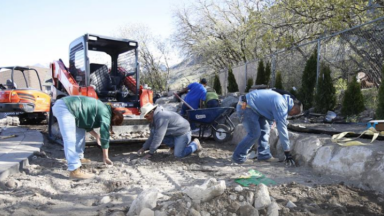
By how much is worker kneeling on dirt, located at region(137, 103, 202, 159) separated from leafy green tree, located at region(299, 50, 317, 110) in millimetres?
4542

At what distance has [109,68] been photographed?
8312 mm

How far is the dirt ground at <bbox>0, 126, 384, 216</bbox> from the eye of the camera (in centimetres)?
278

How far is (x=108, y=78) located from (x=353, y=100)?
20.1 feet

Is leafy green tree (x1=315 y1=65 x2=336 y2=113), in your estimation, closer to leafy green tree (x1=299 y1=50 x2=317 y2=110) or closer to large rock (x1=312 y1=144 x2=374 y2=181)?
leafy green tree (x1=299 y1=50 x2=317 y2=110)

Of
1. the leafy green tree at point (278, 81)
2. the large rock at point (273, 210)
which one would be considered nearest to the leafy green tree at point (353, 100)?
the leafy green tree at point (278, 81)

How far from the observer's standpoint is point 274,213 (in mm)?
2473

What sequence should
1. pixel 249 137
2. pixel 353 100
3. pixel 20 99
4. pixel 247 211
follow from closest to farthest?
pixel 247 211 < pixel 249 137 < pixel 353 100 < pixel 20 99

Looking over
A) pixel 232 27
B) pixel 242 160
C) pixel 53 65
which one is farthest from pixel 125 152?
pixel 232 27

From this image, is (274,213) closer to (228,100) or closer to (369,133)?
(369,133)

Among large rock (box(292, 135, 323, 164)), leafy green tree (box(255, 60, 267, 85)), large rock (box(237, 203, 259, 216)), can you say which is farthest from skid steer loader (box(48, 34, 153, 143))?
leafy green tree (box(255, 60, 267, 85))

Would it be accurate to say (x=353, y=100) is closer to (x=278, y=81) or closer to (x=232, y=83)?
(x=278, y=81)

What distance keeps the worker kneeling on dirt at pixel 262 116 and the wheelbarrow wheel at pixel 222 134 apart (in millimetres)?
1763

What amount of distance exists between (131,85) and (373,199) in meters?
6.22

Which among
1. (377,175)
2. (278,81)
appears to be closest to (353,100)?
(278,81)
